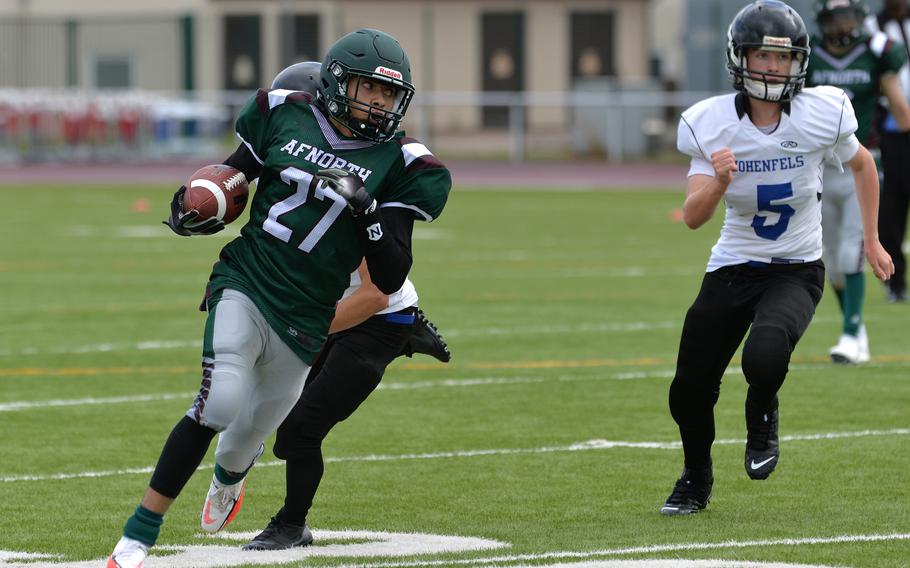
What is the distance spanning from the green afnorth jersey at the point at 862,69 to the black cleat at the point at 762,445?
416 centimetres

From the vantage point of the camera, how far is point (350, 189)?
5449 mm

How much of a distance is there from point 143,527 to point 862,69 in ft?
20.0

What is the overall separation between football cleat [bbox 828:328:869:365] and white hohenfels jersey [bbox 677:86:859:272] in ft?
12.4

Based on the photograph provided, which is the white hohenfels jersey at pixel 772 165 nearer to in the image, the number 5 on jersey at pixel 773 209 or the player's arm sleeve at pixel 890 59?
the number 5 on jersey at pixel 773 209

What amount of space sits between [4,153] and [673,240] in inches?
834

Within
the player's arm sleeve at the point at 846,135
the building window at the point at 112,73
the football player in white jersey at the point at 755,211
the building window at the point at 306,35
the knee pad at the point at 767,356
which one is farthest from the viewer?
the building window at the point at 306,35

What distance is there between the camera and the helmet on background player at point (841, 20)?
10.1 meters

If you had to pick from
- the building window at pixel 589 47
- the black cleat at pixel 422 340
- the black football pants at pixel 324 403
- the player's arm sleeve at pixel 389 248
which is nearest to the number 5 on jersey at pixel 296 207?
the player's arm sleeve at pixel 389 248

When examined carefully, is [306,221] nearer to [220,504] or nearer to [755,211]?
[220,504]

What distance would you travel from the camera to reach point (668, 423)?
8.48 m

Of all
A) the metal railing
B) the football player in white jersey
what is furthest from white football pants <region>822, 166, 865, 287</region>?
the metal railing

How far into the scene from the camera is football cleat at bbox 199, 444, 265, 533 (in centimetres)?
596

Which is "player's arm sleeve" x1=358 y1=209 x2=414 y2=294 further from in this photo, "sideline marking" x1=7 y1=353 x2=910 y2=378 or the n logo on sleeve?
"sideline marking" x1=7 y1=353 x2=910 y2=378

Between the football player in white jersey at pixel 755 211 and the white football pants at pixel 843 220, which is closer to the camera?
the football player in white jersey at pixel 755 211
